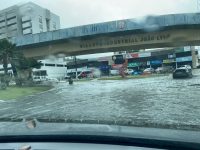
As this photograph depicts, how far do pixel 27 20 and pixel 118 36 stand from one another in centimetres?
1164

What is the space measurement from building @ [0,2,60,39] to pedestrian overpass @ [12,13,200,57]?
14.0 ft

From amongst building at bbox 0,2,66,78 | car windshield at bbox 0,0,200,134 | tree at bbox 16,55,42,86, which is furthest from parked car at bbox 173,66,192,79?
tree at bbox 16,55,42,86

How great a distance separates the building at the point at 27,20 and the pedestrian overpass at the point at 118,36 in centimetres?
428

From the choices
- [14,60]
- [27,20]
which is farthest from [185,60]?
[14,60]

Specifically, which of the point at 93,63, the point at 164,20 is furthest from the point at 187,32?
the point at 93,63

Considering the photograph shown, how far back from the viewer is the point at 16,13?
4387mm

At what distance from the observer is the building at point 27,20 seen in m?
4.20

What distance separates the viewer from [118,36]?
1594 centimetres

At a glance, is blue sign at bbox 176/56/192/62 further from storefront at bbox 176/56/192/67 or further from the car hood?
the car hood

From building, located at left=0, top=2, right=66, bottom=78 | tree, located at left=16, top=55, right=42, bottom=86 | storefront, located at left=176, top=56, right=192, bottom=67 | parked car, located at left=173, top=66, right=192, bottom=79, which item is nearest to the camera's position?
building, located at left=0, top=2, right=66, bottom=78

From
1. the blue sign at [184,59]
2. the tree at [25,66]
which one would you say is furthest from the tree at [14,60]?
the blue sign at [184,59]

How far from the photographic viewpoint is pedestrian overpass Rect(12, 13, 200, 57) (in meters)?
11.2

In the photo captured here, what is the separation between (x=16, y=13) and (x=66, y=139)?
127 inches

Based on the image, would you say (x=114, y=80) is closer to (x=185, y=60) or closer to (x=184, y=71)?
(x=184, y=71)
